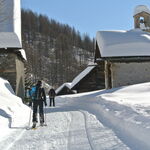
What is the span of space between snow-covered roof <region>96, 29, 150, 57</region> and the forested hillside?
145ft

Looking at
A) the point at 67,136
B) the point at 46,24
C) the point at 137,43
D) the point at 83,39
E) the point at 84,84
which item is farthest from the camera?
the point at 83,39

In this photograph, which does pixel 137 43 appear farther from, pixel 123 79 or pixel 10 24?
pixel 10 24

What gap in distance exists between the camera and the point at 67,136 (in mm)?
5770

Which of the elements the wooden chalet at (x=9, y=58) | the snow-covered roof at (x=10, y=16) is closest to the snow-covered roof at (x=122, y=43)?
the wooden chalet at (x=9, y=58)

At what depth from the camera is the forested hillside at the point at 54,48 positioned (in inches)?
2702

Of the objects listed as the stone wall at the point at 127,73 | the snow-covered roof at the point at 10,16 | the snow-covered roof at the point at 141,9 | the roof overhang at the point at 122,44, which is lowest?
the stone wall at the point at 127,73

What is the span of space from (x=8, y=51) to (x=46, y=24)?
8189 cm

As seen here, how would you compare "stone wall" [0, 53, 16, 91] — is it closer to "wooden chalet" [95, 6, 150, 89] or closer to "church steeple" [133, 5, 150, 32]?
"wooden chalet" [95, 6, 150, 89]

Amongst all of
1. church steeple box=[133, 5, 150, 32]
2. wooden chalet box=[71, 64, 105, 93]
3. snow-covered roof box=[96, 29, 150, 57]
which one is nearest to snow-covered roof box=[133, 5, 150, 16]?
church steeple box=[133, 5, 150, 32]

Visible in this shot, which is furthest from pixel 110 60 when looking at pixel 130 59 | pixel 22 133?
pixel 22 133

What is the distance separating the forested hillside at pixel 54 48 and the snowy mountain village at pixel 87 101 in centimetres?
3107

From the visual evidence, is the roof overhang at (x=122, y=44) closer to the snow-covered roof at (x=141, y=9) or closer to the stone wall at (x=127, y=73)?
the stone wall at (x=127, y=73)

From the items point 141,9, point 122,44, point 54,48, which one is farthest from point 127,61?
point 54,48

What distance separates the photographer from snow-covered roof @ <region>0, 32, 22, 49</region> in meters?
15.3
